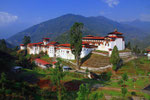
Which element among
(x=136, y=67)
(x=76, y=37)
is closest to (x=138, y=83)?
(x=136, y=67)

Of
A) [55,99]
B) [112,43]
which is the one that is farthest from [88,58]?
[55,99]

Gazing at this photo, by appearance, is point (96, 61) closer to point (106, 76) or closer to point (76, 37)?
point (106, 76)

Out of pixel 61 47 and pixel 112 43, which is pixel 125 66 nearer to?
pixel 112 43

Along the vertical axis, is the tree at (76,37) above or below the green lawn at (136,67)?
above

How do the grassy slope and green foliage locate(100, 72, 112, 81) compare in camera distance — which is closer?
green foliage locate(100, 72, 112, 81)

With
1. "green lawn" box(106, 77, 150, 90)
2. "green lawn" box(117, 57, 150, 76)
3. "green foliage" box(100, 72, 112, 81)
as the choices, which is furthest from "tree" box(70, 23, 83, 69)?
"green lawn" box(106, 77, 150, 90)

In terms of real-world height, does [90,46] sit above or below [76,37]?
below

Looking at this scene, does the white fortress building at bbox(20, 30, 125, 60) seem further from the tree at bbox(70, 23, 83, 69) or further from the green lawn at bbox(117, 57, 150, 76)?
the tree at bbox(70, 23, 83, 69)

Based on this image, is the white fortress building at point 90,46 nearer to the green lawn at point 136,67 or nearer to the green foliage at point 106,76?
the green lawn at point 136,67

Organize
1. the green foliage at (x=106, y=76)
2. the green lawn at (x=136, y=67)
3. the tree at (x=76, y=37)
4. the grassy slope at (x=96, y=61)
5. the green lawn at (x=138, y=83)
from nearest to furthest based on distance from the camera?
the green lawn at (x=138, y=83), the green foliage at (x=106, y=76), the green lawn at (x=136, y=67), the tree at (x=76, y=37), the grassy slope at (x=96, y=61)

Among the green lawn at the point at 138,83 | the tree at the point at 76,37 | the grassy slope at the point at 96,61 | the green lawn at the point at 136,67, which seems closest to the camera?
the green lawn at the point at 138,83

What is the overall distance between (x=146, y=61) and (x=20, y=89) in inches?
1644

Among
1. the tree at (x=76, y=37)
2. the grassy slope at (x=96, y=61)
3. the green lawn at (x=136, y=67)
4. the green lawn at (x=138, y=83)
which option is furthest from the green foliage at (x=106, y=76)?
the tree at (x=76, y=37)

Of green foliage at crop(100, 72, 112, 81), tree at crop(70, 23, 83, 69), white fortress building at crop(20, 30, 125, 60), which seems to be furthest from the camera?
white fortress building at crop(20, 30, 125, 60)
